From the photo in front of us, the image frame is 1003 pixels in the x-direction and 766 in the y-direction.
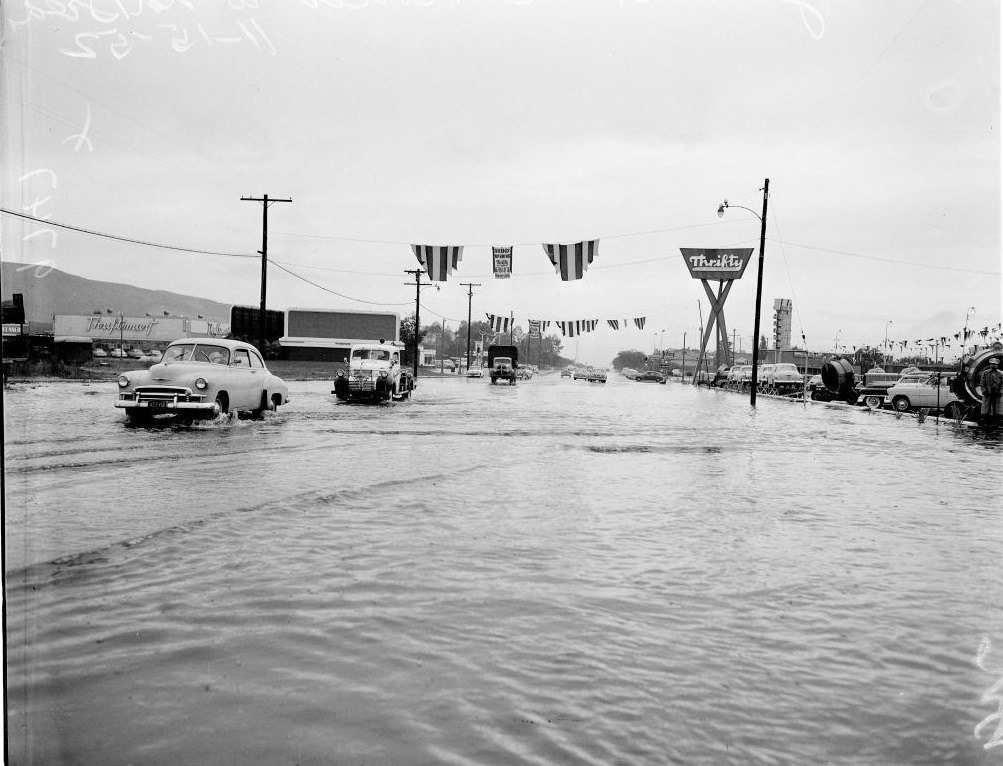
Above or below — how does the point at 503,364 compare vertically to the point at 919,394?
above

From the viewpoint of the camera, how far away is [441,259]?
99.1ft

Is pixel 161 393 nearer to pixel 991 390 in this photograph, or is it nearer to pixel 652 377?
pixel 991 390

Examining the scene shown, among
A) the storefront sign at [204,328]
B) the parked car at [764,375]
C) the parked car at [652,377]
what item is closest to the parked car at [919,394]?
the parked car at [764,375]

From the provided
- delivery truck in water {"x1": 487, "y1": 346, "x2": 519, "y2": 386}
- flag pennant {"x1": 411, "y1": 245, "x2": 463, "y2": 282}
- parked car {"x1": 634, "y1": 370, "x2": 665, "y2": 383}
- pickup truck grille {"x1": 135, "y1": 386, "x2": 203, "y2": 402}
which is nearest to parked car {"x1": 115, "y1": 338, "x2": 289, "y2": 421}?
pickup truck grille {"x1": 135, "y1": 386, "x2": 203, "y2": 402}

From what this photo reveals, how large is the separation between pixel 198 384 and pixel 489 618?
1235 centimetres

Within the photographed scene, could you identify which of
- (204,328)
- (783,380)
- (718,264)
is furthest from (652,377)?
(204,328)

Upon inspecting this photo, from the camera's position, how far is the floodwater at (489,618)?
9.99ft

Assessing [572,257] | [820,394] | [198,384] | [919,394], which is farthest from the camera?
[820,394]

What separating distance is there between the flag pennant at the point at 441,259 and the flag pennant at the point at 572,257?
3.43 metres

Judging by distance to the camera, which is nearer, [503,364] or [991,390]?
[991,390]

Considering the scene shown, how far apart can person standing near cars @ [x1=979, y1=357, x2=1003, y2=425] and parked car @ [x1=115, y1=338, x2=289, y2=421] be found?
55.6ft

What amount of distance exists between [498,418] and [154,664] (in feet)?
57.0

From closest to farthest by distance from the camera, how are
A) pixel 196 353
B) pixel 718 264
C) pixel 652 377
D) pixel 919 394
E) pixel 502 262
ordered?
pixel 196 353, pixel 919 394, pixel 502 262, pixel 718 264, pixel 652 377

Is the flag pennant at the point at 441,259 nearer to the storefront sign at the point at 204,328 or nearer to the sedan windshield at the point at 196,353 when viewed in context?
the sedan windshield at the point at 196,353
